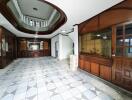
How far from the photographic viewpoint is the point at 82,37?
494 cm

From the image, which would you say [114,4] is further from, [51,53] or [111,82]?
[51,53]

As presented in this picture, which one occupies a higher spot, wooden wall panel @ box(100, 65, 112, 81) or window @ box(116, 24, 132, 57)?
window @ box(116, 24, 132, 57)

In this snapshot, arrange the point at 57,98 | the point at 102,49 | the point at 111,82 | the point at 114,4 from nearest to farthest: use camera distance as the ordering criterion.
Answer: the point at 57,98, the point at 114,4, the point at 111,82, the point at 102,49

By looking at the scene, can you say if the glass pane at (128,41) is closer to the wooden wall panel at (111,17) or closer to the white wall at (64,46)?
the wooden wall panel at (111,17)

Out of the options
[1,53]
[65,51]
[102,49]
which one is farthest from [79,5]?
[65,51]

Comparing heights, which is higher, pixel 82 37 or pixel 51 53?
pixel 82 37

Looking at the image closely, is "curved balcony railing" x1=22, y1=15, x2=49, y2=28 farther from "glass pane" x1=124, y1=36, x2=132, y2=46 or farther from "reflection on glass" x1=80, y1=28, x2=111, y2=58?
"glass pane" x1=124, y1=36, x2=132, y2=46

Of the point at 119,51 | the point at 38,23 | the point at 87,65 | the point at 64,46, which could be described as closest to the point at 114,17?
the point at 119,51

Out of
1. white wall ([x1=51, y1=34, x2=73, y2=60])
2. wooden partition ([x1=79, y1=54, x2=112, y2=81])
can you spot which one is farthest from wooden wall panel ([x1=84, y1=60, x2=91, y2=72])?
white wall ([x1=51, y1=34, x2=73, y2=60])

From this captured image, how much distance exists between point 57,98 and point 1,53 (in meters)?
4.85

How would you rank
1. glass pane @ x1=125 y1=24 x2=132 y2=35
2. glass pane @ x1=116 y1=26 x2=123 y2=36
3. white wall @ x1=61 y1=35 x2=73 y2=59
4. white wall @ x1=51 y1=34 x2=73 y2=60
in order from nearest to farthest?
glass pane @ x1=125 y1=24 x2=132 y2=35 < glass pane @ x1=116 y1=26 x2=123 y2=36 < white wall @ x1=51 y1=34 x2=73 y2=60 < white wall @ x1=61 y1=35 x2=73 y2=59

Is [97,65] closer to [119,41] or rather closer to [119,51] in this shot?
[119,51]

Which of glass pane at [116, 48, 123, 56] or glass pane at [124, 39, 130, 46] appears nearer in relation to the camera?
glass pane at [124, 39, 130, 46]

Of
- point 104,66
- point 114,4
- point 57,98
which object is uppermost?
→ point 114,4
